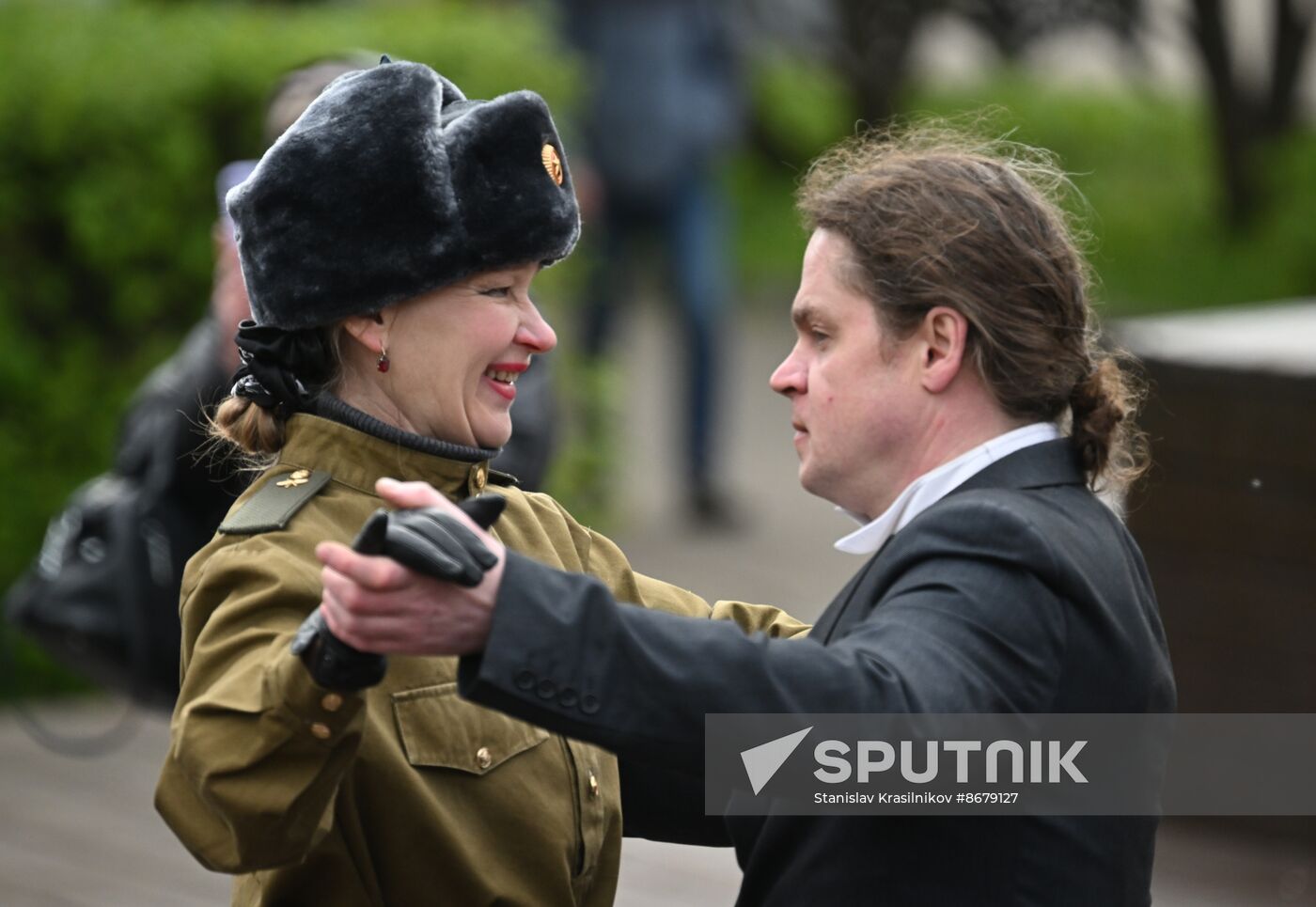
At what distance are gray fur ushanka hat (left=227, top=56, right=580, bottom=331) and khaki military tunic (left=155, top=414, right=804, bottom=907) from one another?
19cm

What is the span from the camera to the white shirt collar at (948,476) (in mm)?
2340

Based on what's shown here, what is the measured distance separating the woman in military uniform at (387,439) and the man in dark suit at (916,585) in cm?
29

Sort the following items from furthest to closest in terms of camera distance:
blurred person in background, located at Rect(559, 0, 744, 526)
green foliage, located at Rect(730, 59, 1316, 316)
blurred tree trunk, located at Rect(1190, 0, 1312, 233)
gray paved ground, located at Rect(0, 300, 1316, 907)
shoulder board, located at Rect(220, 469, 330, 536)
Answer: blurred tree trunk, located at Rect(1190, 0, 1312, 233) < green foliage, located at Rect(730, 59, 1316, 316) < blurred person in background, located at Rect(559, 0, 744, 526) < gray paved ground, located at Rect(0, 300, 1316, 907) < shoulder board, located at Rect(220, 469, 330, 536)

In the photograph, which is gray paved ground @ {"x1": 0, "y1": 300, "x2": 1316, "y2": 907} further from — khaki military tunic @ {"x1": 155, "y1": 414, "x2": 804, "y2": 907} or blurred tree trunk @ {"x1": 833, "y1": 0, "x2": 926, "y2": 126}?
blurred tree trunk @ {"x1": 833, "y1": 0, "x2": 926, "y2": 126}

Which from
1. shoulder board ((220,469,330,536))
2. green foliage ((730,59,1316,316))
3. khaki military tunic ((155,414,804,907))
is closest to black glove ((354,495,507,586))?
khaki military tunic ((155,414,804,907))

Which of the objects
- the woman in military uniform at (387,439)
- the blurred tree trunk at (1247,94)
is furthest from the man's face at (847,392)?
the blurred tree trunk at (1247,94)

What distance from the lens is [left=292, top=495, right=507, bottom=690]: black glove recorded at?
6.02ft

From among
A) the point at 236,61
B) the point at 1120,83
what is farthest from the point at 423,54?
the point at 1120,83

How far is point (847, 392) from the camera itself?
2381 millimetres

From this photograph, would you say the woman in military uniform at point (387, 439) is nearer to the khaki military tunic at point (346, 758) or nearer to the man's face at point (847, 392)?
the khaki military tunic at point (346, 758)

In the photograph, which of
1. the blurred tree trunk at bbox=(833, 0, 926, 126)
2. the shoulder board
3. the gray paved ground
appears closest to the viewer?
the shoulder board

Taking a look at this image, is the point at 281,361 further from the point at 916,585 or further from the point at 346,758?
the point at 916,585

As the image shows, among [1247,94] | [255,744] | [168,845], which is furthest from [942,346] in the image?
[1247,94]

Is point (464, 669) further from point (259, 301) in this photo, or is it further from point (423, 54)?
point (423, 54)
